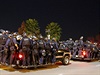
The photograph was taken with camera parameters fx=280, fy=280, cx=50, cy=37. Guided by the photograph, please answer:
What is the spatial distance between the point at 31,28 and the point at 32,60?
38.0 metres

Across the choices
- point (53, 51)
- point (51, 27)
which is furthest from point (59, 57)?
point (51, 27)

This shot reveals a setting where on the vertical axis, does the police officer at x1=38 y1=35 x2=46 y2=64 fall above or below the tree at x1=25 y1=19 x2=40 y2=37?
below

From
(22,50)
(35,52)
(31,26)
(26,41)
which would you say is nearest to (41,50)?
(35,52)

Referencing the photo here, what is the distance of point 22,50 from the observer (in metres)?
14.6

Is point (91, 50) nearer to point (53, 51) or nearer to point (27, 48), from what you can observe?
point (53, 51)

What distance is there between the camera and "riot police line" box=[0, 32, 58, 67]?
1462 centimetres

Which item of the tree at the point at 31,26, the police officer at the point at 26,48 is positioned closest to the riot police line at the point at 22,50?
the police officer at the point at 26,48

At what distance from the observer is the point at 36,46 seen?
50.9 feet

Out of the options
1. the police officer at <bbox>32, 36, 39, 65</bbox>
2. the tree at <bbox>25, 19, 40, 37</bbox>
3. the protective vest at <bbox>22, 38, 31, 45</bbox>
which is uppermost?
the tree at <bbox>25, 19, 40, 37</bbox>

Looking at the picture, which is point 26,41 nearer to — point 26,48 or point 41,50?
point 26,48

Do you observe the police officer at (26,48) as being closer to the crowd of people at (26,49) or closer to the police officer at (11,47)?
the crowd of people at (26,49)

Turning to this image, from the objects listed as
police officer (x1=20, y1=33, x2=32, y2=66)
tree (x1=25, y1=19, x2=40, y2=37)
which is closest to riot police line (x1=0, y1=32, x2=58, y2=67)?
police officer (x1=20, y1=33, x2=32, y2=66)

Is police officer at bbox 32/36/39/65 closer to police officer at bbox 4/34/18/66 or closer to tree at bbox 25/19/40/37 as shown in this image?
police officer at bbox 4/34/18/66

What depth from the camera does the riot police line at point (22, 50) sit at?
1462cm
